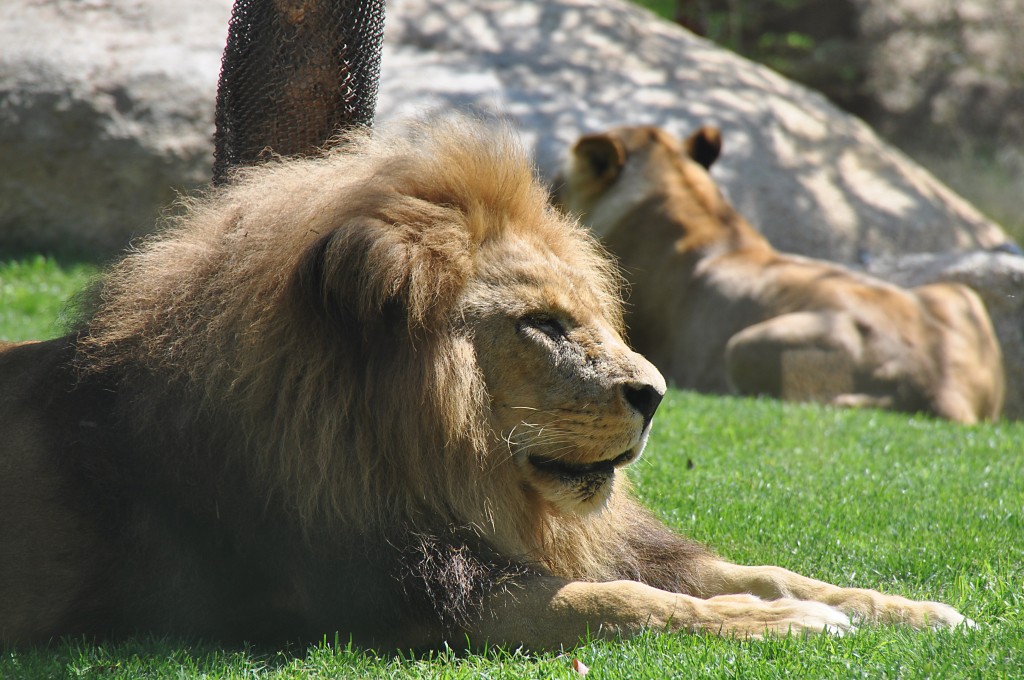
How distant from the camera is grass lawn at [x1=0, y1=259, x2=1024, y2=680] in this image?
2805 millimetres

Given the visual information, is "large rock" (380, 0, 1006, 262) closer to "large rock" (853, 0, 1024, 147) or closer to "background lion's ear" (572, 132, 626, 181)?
"background lion's ear" (572, 132, 626, 181)

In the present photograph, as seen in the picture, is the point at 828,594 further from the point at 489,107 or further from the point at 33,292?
the point at 33,292

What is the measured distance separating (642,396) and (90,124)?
7.94m

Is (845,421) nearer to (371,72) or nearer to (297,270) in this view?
(371,72)

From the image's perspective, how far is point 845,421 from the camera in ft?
21.9

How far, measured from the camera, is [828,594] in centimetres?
331

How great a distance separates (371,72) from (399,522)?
244cm

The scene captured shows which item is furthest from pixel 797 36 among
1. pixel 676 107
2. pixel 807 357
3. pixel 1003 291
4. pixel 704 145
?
pixel 807 357

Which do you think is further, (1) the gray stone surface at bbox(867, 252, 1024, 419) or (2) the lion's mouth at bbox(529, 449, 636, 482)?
(1) the gray stone surface at bbox(867, 252, 1024, 419)

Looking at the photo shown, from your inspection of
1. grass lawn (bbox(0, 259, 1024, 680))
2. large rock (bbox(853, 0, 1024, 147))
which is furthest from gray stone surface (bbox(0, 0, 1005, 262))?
large rock (bbox(853, 0, 1024, 147))

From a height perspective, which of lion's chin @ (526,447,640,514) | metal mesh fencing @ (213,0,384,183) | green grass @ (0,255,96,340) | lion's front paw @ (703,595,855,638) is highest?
metal mesh fencing @ (213,0,384,183)

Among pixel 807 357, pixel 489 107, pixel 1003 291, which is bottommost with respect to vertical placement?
pixel 807 357

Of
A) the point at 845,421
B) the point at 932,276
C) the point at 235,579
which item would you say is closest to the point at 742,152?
the point at 932,276

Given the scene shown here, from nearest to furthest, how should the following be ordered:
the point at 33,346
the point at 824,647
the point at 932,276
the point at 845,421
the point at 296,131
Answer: the point at 824,647, the point at 33,346, the point at 296,131, the point at 845,421, the point at 932,276
